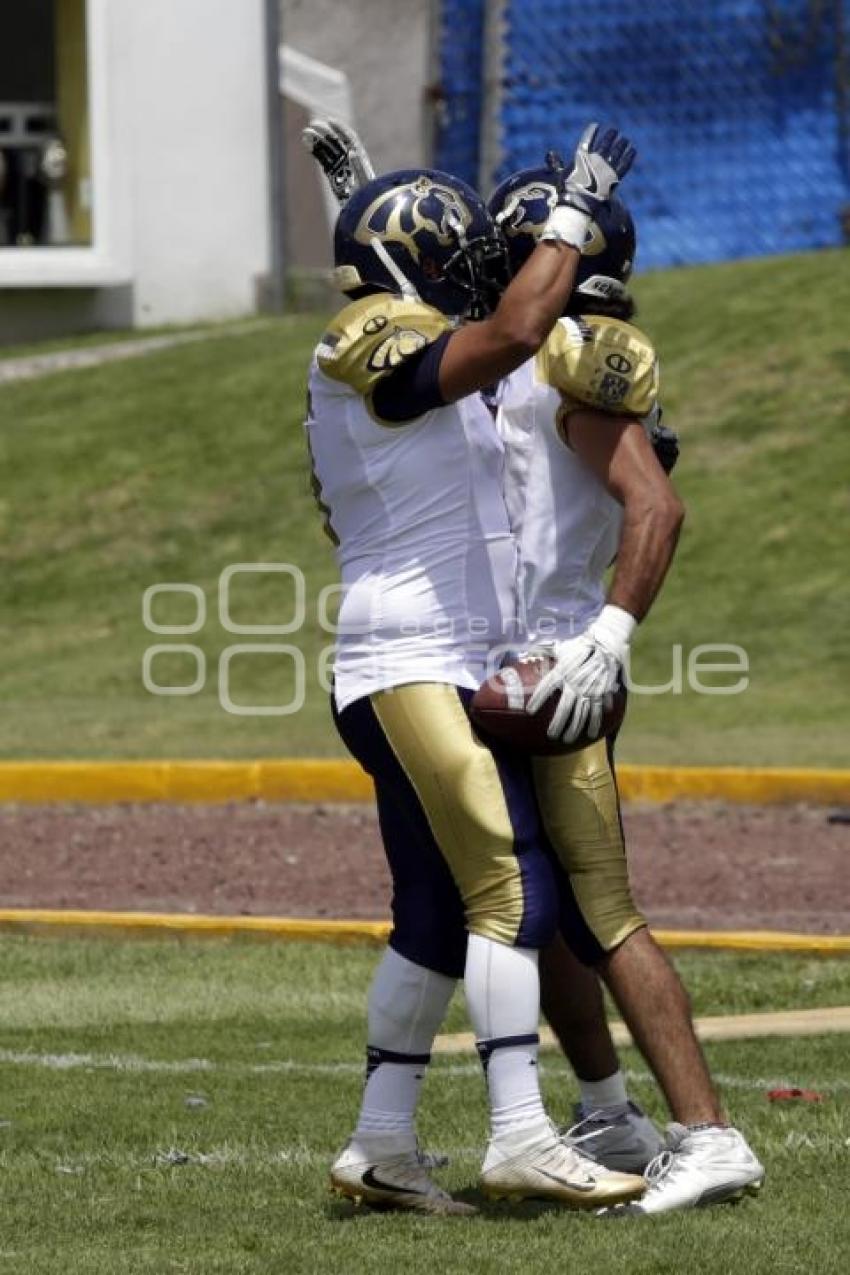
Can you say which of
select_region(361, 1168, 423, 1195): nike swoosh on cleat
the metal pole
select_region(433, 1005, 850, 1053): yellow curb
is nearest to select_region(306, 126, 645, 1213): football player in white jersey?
select_region(361, 1168, 423, 1195): nike swoosh on cleat

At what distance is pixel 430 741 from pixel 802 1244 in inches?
46.5

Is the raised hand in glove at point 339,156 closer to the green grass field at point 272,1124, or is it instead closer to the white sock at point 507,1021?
the white sock at point 507,1021

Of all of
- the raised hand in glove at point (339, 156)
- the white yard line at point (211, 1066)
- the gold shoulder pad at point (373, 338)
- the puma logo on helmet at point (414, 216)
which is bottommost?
the white yard line at point (211, 1066)

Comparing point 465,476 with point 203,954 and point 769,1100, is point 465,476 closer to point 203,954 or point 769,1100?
point 769,1100

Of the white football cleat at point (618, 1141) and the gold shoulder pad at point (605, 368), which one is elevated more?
the gold shoulder pad at point (605, 368)

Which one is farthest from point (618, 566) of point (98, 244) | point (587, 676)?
point (98, 244)

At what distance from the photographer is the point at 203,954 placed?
31.1 feet

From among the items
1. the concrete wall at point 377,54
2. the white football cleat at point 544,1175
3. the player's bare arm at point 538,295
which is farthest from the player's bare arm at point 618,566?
the concrete wall at point 377,54

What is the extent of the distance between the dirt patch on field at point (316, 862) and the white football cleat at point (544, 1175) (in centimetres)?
427

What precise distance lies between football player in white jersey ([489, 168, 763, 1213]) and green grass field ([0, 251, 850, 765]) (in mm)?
7839

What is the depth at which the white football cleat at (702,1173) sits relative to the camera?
222 inches

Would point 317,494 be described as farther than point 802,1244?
Yes

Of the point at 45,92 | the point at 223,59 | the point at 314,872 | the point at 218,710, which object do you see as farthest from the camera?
the point at 45,92

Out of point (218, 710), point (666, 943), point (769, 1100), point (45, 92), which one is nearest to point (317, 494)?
point (769, 1100)
